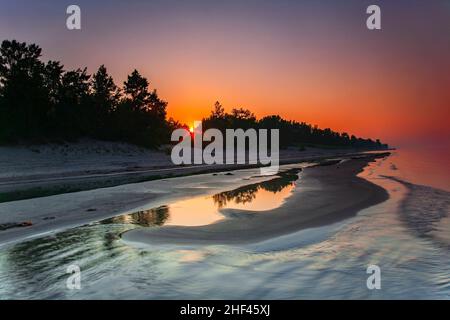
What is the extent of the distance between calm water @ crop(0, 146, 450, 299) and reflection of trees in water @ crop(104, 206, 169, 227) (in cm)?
15

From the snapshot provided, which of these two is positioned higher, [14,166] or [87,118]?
[87,118]

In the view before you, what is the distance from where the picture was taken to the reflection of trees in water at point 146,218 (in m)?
14.8

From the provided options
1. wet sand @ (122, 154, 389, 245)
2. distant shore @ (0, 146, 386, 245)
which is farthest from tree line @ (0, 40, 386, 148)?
wet sand @ (122, 154, 389, 245)

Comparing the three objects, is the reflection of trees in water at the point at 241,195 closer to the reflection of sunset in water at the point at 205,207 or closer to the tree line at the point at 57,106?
the reflection of sunset in water at the point at 205,207

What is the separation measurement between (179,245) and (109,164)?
37.8 metres

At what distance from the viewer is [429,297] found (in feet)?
23.4

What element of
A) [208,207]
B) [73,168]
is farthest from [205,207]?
[73,168]

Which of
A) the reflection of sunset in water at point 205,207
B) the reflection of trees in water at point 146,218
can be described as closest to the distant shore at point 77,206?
the reflection of trees in water at point 146,218

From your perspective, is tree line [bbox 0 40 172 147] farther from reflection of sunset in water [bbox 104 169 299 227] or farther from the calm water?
the calm water

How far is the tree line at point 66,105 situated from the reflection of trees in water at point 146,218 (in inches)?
1326

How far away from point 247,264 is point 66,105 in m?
49.3

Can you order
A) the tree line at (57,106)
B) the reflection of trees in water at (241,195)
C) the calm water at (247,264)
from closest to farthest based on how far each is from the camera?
the calm water at (247,264) < the reflection of trees in water at (241,195) < the tree line at (57,106)
